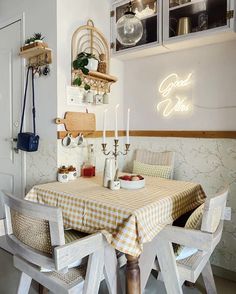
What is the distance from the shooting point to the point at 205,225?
1.25 meters

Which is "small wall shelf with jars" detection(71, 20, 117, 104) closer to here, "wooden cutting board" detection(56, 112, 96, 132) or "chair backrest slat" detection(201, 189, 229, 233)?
"wooden cutting board" detection(56, 112, 96, 132)

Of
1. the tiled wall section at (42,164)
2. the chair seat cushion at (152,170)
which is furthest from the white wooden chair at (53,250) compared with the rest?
the chair seat cushion at (152,170)

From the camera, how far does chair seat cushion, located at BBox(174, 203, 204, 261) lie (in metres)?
1.33

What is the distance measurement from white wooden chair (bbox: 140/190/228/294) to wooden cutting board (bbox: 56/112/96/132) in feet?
3.67

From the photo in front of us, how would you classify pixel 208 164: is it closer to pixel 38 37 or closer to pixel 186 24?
pixel 186 24

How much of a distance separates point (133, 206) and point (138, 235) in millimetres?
155

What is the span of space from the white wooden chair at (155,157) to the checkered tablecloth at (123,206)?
0.44 meters

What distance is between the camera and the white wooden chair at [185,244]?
1.24 m

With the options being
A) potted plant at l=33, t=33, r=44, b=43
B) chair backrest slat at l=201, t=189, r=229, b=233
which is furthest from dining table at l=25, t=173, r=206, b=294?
potted plant at l=33, t=33, r=44, b=43

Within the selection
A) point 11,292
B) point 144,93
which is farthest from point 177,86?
point 11,292

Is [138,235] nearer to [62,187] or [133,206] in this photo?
[133,206]

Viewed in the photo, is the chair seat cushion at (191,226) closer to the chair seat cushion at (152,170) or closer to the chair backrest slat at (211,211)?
the chair backrest slat at (211,211)

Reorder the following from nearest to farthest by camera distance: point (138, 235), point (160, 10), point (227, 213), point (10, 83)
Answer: point (138, 235) < point (227, 213) < point (160, 10) < point (10, 83)

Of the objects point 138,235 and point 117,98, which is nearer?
point 138,235
